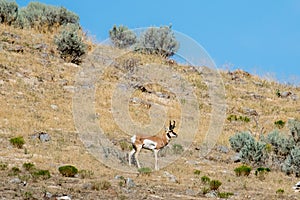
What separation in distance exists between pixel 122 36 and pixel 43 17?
6457mm

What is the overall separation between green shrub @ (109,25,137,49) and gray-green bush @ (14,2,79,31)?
3008mm

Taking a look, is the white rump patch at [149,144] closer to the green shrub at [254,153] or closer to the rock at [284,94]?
the green shrub at [254,153]

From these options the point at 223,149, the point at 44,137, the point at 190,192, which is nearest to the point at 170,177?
the point at 190,192

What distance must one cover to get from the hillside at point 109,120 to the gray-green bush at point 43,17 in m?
2.44

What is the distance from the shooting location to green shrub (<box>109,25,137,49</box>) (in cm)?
3956

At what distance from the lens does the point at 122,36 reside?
40.7 m

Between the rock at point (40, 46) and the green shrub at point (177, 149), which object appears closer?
the green shrub at point (177, 149)

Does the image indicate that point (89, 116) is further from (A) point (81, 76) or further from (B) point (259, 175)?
(B) point (259, 175)

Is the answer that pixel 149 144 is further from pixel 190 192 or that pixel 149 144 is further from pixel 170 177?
pixel 190 192

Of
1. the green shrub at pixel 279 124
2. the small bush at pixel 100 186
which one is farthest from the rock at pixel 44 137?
the green shrub at pixel 279 124

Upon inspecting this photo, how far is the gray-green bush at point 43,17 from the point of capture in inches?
1423

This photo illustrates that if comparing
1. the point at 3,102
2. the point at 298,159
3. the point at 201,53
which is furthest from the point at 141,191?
the point at 3,102

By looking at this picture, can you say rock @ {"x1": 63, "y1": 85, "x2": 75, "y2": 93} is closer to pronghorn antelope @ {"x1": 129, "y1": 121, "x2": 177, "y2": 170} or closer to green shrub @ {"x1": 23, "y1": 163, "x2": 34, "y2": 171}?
pronghorn antelope @ {"x1": 129, "y1": 121, "x2": 177, "y2": 170}

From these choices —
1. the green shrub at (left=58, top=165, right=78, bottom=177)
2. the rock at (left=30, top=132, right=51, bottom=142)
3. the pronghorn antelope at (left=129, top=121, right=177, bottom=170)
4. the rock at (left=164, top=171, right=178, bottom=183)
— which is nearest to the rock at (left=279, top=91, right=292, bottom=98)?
the pronghorn antelope at (left=129, top=121, right=177, bottom=170)
